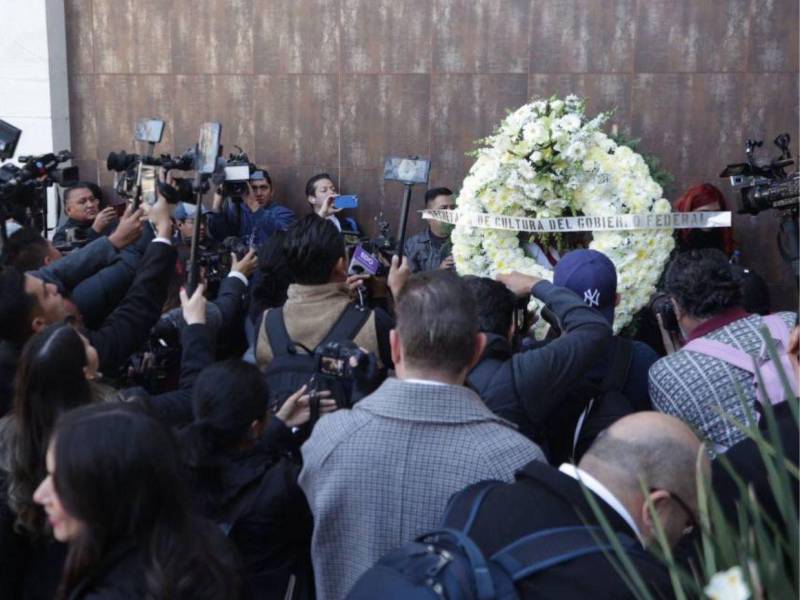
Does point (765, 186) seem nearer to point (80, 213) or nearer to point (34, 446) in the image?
point (34, 446)

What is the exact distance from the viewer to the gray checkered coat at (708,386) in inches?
120

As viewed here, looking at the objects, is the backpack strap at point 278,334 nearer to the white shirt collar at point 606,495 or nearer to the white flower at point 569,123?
the white shirt collar at point 606,495

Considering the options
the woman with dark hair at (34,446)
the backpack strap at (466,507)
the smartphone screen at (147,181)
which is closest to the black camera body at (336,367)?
the woman with dark hair at (34,446)

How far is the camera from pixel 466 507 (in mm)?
2045

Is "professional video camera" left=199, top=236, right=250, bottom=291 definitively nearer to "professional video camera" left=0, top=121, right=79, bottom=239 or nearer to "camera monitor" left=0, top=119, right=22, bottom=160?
"professional video camera" left=0, top=121, right=79, bottom=239

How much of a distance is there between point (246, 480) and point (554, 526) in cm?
117

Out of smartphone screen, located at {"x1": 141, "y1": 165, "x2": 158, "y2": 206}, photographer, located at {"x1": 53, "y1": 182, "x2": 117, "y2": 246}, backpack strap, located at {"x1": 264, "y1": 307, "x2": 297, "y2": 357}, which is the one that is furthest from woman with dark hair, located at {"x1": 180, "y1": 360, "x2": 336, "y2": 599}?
photographer, located at {"x1": 53, "y1": 182, "x2": 117, "y2": 246}

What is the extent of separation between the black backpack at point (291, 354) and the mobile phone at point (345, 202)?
346 centimetres

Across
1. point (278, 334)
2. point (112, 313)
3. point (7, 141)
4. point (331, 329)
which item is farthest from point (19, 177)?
point (331, 329)

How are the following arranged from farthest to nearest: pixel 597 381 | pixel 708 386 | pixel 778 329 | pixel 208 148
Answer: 1. pixel 208 148
2. pixel 597 381
3. pixel 778 329
4. pixel 708 386

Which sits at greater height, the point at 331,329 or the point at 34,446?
the point at 331,329

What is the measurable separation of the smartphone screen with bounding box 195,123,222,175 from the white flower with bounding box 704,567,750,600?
3808 millimetres

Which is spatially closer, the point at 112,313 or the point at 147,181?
the point at 112,313

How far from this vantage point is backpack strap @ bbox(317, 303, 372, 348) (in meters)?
3.44
